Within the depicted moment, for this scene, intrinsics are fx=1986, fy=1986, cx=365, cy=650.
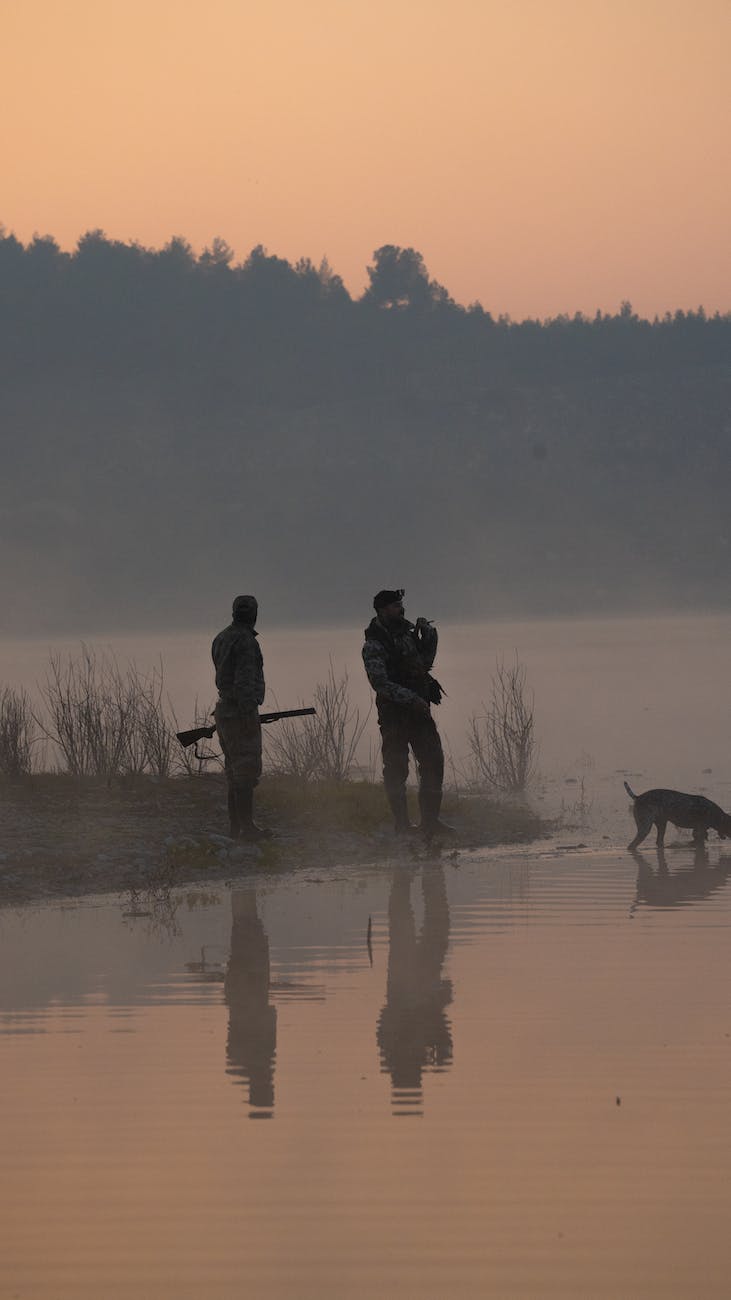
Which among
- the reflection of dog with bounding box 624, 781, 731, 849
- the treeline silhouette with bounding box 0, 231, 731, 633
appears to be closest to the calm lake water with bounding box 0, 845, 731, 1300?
the reflection of dog with bounding box 624, 781, 731, 849

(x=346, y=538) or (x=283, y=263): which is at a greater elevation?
(x=283, y=263)

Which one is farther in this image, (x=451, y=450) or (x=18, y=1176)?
(x=451, y=450)

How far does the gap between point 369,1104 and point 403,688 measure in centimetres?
692

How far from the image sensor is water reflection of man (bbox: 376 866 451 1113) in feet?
24.5

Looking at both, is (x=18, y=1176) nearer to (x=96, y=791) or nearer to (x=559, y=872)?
(x=559, y=872)

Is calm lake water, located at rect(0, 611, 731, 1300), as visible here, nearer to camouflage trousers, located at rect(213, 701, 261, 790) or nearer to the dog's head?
camouflage trousers, located at rect(213, 701, 261, 790)

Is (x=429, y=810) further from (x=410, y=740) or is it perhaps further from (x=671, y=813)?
(x=671, y=813)

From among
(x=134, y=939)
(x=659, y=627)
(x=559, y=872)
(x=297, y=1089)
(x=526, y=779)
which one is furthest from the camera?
(x=659, y=627)

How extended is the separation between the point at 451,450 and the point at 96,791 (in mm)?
140522

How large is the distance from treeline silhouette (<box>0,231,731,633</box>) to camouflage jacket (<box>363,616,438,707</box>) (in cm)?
12490

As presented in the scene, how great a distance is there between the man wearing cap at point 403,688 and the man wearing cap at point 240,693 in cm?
80

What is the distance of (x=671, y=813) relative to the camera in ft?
46.5

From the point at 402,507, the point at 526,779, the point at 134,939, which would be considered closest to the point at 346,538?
the point at 402,507

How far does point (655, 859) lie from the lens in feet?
45.4
